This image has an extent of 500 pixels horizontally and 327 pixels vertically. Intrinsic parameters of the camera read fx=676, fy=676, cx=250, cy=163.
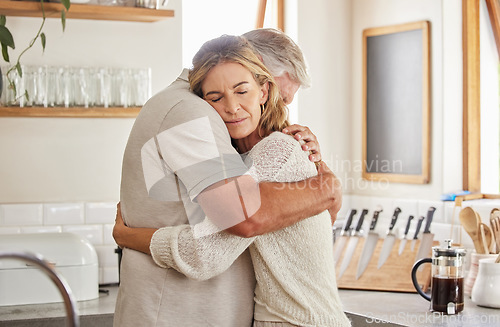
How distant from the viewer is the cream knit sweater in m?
1.48

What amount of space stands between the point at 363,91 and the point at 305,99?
329 mm

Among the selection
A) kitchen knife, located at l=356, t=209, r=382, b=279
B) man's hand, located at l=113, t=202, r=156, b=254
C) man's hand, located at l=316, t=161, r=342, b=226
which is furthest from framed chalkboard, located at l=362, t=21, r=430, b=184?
man's hand, located at l=113, t=202, r=156, b=254

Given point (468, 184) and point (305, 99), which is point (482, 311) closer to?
point (468, 184)

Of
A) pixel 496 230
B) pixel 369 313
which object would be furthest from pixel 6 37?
pixel 496 230

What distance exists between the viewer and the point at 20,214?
3.04 meters

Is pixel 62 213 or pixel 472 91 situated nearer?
pixel 62 213

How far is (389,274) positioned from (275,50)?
148cm

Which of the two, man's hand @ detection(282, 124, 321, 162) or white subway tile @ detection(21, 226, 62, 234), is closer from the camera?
man's hand @ detection(282, 124, 321, 162)

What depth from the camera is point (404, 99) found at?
348 centimetres

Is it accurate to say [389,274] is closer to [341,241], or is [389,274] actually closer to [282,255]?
[341,241]

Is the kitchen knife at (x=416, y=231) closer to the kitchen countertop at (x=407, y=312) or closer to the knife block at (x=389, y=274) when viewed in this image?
the knife block at (x=389, y=274)

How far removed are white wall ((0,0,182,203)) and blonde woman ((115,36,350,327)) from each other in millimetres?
1538

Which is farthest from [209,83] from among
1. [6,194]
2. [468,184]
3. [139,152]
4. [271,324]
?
[468,184]

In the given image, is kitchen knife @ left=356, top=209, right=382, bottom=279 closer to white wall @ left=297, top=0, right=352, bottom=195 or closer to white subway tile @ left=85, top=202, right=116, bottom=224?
white wall @ left=297, top=0, right=352, bottom=195
